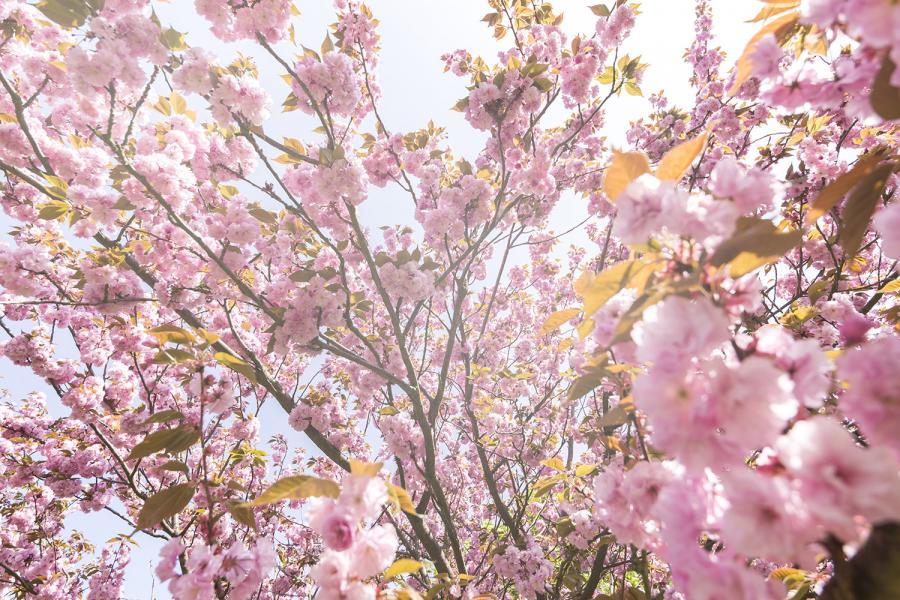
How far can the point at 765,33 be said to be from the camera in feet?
3.60

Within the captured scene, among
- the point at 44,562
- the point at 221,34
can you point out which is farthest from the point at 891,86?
the point at 44,562

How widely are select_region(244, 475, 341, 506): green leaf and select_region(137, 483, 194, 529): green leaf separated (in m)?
0.67

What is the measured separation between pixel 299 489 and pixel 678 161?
1.27m

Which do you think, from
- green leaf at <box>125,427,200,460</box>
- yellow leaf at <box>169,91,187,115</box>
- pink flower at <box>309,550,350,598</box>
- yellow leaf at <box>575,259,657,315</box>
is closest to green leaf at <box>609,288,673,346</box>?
yellow leaf at <box>575,259,657,315</box>

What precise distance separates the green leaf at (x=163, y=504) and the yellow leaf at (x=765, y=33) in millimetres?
2199

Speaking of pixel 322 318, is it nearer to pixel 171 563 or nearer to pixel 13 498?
pixel 171 563

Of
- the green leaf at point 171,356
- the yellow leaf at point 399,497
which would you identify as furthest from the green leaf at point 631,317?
the green leaf at point 171,356

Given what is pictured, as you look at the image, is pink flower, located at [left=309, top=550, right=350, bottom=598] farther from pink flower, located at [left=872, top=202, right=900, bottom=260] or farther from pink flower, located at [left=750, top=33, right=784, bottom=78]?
pink flower, located at [left=750, top=33, right=784, bottom=78]

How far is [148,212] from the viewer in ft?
14.5

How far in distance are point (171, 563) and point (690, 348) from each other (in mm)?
2011

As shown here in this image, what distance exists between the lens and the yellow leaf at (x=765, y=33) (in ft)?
3.52

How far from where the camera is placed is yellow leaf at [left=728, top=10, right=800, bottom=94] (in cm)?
107

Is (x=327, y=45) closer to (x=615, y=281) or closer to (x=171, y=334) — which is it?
(x=171, y=334)

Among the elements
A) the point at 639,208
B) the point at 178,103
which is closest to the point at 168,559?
the point at 639,208
